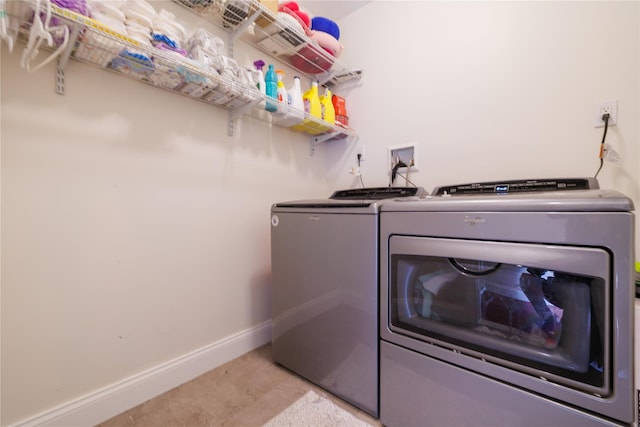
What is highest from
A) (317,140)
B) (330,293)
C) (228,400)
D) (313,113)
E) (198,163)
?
(313,113)

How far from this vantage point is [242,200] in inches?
63.1

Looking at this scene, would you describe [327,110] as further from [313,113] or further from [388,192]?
[388,192]

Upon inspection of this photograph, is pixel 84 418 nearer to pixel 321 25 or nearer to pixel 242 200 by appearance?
pixel 242 200

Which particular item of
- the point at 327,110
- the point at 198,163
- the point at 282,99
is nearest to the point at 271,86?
the point at 282,99

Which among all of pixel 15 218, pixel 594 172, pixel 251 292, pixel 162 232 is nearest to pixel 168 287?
pixel 162 232

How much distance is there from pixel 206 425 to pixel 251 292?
2.31ft

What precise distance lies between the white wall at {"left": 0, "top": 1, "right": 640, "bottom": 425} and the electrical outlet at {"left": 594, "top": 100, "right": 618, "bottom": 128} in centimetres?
2

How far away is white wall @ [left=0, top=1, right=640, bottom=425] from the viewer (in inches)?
37.0

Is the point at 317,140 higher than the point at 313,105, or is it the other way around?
the point at 313,105

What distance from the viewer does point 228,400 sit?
1.19 meters

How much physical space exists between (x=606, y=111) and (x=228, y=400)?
7.24 ft

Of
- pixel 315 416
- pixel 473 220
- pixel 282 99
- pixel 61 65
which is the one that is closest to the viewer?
pixel 473 220

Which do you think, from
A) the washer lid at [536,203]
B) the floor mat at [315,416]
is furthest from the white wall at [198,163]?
the washer lid at [536,203]

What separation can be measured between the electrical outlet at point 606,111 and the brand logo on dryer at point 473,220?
94 centimetres
